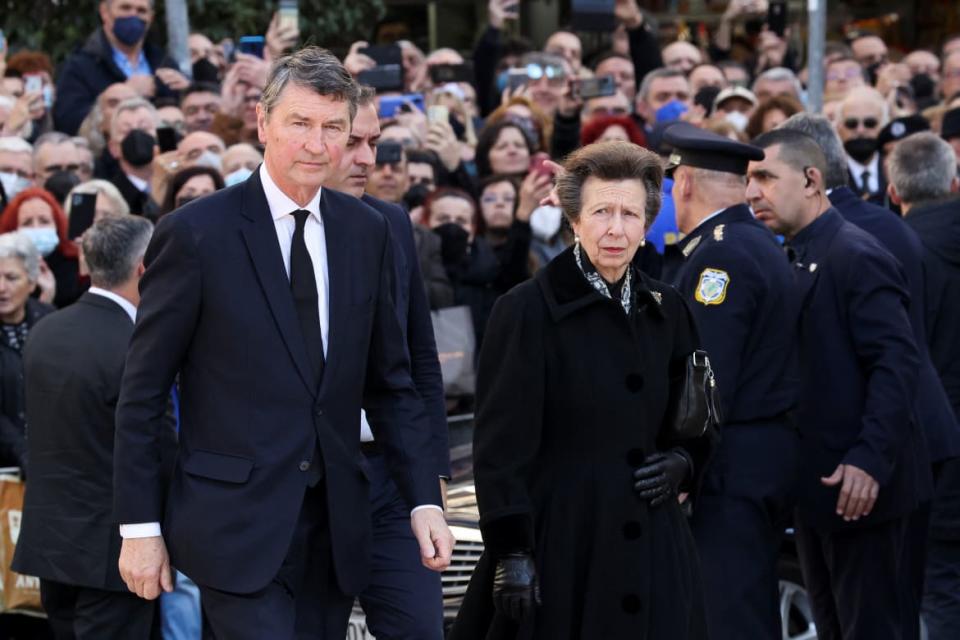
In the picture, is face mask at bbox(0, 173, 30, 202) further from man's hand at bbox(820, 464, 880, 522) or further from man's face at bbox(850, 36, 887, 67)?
man's face at bbox(850, 36, 887, 67)

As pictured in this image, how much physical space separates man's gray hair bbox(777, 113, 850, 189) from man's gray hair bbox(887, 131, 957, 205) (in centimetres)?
85

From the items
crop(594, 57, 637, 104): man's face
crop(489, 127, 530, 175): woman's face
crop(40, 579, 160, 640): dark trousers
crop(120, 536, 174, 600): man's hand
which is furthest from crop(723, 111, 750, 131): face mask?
crop(120, 536, 174, 600): man's hand

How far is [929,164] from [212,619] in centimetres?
445

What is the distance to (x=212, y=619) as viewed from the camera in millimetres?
4473

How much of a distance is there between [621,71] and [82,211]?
5.54 metres

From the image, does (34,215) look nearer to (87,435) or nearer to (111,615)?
(87,435)

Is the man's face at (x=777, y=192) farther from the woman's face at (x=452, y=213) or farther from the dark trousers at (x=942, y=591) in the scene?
the woman's face at (x=452, y=213)

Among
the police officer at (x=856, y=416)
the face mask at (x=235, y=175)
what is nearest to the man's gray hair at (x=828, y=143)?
the police officer at (x=856, y=416)

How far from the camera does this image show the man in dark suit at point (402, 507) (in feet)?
16.1

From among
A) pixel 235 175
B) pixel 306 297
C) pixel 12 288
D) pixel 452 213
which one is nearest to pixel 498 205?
pixel 452 213

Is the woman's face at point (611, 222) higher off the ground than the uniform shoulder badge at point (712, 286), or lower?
higher

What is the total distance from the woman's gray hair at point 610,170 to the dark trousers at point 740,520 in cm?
120

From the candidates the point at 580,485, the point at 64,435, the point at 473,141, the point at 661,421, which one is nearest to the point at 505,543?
→ the point at 580,485

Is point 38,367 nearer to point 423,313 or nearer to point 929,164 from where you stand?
point 423,313
